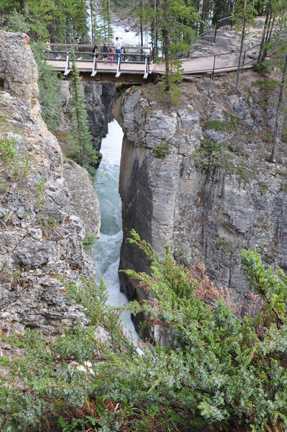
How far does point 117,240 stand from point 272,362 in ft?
61.5

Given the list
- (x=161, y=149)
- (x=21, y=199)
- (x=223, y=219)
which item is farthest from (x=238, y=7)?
(x=21, y=199)

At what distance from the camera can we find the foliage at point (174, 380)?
2451mm

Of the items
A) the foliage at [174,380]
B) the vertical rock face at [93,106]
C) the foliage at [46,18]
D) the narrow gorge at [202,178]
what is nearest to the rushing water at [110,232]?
the narrow gorge at [202,178]

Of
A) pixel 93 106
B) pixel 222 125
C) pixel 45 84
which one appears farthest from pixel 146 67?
pixel 93 106

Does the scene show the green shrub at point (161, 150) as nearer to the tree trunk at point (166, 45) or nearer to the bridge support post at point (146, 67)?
the tree trunk at point (166, 45)

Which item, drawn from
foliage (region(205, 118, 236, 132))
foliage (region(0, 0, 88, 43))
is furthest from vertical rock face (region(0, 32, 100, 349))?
foliage (region(205, 118, 236, 132))

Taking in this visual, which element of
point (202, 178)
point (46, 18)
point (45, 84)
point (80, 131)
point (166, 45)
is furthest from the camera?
point (80, 131)

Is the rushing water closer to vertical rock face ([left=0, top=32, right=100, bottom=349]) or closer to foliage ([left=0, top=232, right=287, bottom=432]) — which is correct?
vertical rock face ([left=0, top=32, right=100, bottom=349])

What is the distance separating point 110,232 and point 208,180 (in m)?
10.0

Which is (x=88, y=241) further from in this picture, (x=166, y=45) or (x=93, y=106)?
(x=93, y=106)

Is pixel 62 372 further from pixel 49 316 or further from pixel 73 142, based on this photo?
pixel 73 142

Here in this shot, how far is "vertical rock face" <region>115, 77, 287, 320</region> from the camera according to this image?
531 inches

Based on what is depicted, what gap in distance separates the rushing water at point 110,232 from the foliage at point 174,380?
1303 cm

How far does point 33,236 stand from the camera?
15.3 feet
